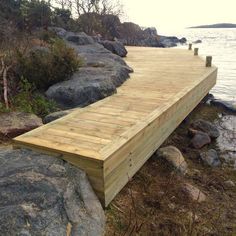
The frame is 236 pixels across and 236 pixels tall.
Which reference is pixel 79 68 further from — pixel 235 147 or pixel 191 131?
pixel 235 147

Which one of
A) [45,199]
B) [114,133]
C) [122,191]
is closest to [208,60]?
[114,133]

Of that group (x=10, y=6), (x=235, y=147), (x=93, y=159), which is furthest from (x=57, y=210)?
(x=10, y=6)

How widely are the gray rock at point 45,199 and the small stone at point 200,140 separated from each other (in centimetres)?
478

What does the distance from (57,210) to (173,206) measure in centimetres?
225

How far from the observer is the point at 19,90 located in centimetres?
717

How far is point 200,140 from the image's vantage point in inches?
321

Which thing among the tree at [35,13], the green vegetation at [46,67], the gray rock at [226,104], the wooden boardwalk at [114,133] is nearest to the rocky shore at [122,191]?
the wooden boardwalk at [114,133]

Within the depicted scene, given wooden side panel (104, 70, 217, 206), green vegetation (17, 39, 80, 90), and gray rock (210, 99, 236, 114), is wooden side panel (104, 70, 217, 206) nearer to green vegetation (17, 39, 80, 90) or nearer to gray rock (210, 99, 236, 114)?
green vegetation (17, 39, 80, 90)

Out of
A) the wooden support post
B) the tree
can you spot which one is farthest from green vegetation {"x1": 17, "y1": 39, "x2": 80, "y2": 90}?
the tree

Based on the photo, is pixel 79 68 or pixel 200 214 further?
pixel 79 68

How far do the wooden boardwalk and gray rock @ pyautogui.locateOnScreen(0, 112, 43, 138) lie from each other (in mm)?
585

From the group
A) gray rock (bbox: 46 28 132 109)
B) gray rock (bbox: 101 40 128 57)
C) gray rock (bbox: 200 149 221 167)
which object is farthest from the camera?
gray rock (bbox: 101 40 128 57)

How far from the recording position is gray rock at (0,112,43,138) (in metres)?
5.25

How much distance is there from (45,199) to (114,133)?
1655 mm
